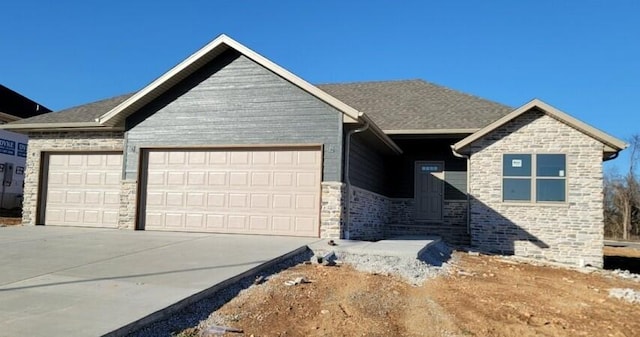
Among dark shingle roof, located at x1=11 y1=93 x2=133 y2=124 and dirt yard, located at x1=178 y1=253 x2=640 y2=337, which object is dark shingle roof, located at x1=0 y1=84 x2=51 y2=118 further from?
dirt yard, located at x1=178 y1=253 x2=640 y2=337

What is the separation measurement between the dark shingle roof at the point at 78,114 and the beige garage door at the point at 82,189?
110cm

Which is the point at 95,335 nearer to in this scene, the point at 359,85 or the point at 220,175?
the point at 220,175

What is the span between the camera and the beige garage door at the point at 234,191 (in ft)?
39.0

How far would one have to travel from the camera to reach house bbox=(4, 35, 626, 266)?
39.2ft

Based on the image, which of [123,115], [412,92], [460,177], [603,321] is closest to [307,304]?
[603,321]

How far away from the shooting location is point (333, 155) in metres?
11.6

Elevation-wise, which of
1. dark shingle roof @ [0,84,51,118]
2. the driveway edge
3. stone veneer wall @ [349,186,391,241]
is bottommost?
the driveway edge

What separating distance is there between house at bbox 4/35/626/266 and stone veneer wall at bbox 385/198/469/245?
5 centimetres

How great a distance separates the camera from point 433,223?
1608cm

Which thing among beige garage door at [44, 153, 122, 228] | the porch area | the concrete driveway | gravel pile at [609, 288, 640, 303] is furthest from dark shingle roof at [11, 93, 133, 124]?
gravel pile at [609, 288, 640, 303]

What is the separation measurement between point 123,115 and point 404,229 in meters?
9.32

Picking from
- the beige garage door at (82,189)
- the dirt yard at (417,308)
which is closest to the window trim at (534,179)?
the dirt yard at (417,308)

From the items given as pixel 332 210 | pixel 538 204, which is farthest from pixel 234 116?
pixel 538 204

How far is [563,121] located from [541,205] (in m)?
2.42
